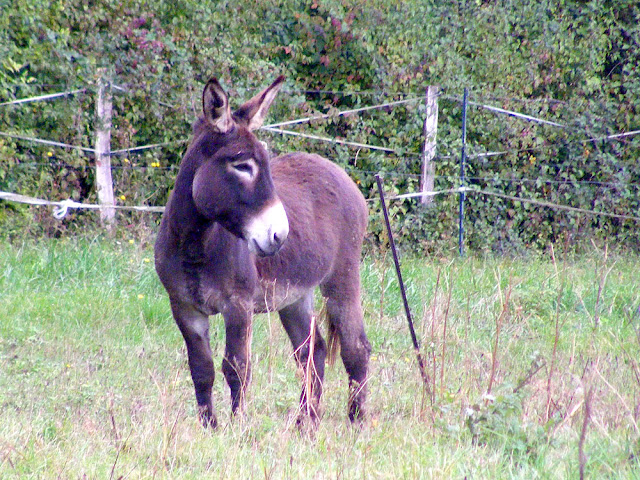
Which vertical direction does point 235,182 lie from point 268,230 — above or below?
above

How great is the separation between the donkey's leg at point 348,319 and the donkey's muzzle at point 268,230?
1088 millimetres

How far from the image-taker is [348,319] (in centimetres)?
433

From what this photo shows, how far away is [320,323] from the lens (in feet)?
14.6

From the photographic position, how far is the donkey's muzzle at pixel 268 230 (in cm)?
328

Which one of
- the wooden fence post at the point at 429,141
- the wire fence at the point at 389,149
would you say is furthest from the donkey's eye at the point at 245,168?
the wooden fence post at the point at 429,141

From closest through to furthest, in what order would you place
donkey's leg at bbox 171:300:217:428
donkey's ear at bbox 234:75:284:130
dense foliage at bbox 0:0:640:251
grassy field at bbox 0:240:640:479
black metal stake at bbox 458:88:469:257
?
1. grassy field at bbox 0:240:640:479
2. donkey's ear at bbox 234:75:284:130
3. donkey's leg at bbox 171:300:217:428
4. dense foliage at bbox 0:0:640:251
5. black metal stake at bbox 458:88:469:257

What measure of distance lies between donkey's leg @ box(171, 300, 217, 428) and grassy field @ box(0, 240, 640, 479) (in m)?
0.11

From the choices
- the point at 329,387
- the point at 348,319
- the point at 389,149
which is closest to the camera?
the point at 348,319

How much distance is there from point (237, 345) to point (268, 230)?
684 mm

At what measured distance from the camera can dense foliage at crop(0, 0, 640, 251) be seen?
809cm

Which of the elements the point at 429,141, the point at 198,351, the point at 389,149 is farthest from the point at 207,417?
the point at 429,141

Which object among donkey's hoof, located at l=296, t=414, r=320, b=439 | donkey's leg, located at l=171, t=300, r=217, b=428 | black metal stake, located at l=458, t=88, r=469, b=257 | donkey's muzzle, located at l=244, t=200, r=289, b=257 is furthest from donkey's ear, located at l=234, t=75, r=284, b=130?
black metal stake, located at l=458, t=88, r=469, b=257

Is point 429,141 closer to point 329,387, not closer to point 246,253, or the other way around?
point 329,387

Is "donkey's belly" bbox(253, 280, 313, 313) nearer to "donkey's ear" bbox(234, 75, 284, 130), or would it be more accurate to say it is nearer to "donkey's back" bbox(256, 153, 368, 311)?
"donkey's back" bbox(256, 153, 368, 311)
